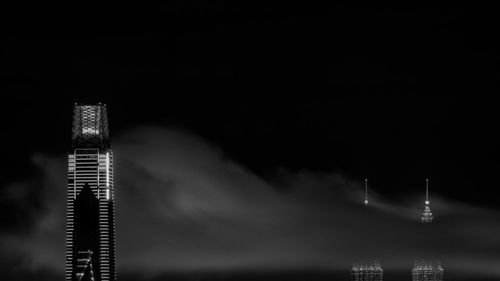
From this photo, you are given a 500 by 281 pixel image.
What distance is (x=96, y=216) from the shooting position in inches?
4953

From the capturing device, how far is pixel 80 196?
414 ft

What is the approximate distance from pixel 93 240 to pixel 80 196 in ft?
12.5

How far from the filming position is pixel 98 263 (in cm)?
12838

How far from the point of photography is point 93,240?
410 ft

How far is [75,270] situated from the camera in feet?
410

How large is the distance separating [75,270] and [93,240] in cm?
273

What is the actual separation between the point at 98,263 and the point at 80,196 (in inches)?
236

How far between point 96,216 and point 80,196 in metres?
2.08

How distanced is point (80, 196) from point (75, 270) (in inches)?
233

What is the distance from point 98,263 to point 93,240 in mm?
4011

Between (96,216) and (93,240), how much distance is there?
6.69ft

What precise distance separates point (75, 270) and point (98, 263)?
3.81 meters
